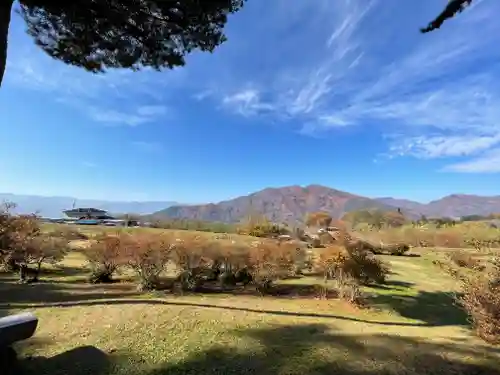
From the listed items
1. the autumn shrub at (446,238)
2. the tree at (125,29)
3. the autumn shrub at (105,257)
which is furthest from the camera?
the autumn shrub at (446,238)

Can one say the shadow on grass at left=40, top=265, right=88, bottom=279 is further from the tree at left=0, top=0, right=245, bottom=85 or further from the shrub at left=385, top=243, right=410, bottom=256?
the shrub at left=385, top=243, right=410, bottom=256

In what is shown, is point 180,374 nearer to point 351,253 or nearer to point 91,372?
point 91,372

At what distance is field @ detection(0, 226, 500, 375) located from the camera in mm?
5703

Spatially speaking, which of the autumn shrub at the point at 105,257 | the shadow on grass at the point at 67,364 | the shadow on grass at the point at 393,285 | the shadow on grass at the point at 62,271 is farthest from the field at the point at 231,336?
the shadow on grass at the point at 393,285

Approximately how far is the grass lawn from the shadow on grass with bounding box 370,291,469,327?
3.4 inches

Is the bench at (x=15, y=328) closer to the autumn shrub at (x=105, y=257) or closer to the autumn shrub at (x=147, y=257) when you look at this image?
the autumn shrub at (x=147, y=257)

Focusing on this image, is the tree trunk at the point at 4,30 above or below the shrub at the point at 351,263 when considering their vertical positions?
above

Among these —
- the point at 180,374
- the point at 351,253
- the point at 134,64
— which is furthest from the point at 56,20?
the point at 351,253

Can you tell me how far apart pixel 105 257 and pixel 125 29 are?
26.5ft

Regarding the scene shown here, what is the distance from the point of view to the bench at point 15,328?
492cm

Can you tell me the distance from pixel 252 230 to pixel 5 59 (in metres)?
26.9

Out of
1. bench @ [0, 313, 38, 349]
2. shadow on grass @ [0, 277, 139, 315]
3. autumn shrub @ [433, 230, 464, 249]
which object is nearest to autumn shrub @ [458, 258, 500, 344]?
bench @ [0, 313, 38, 349]

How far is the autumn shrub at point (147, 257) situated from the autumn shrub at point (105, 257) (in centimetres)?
18

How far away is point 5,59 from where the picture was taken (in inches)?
221
